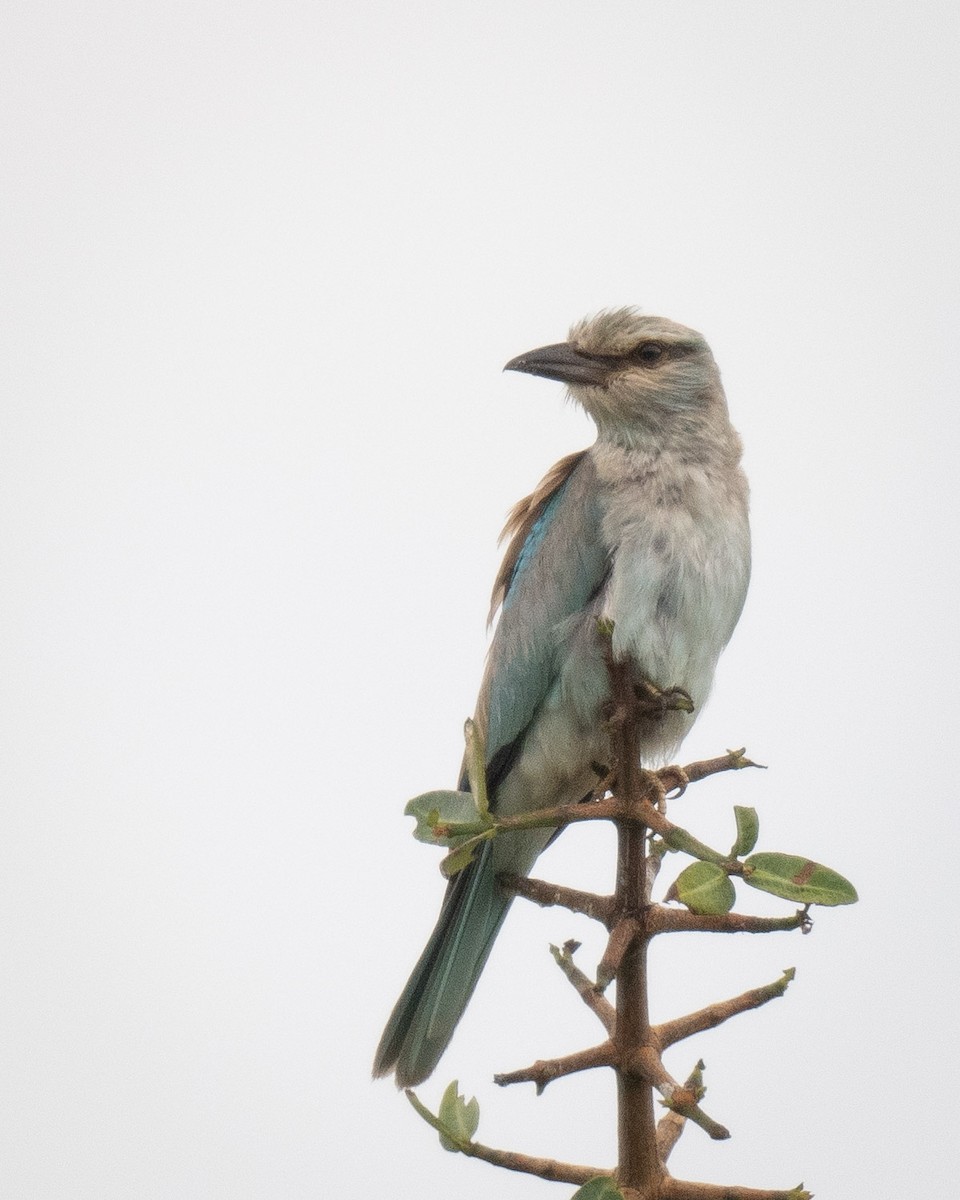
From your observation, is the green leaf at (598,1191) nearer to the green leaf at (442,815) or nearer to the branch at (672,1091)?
the branch at (672,1091)

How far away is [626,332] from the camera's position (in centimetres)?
634

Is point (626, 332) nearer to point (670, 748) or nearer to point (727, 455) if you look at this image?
point (727, 455)

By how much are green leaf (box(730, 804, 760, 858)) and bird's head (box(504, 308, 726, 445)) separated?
11.9 feet

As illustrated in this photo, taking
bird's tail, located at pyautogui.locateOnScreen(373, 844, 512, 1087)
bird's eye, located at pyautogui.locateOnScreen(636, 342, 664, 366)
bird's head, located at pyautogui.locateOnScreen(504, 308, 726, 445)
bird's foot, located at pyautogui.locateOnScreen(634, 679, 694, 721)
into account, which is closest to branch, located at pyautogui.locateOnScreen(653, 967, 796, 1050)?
bird's foot, located at pyautogui.locateOnScreen(634, 679, 694, 721)

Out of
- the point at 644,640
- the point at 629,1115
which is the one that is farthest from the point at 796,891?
the point at 644,640

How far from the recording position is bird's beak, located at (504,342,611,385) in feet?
20.6

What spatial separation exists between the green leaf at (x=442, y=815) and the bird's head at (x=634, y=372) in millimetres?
3398

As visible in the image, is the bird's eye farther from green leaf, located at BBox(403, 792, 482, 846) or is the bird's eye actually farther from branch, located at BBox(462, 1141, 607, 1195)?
branch, located at BBox(462, 1141, 607, 1195)

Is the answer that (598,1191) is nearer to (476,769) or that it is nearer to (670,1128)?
(670,1128)

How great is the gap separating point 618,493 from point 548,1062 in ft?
11.4

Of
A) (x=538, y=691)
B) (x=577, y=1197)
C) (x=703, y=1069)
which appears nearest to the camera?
(x=577, y=1197)

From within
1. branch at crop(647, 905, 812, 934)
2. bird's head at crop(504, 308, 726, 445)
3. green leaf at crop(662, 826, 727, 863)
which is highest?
A: bird's head at crop(504, 308, 726, 445)

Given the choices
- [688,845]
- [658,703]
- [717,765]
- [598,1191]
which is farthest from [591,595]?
[598,1191]

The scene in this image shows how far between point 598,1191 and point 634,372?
4.55 metres
